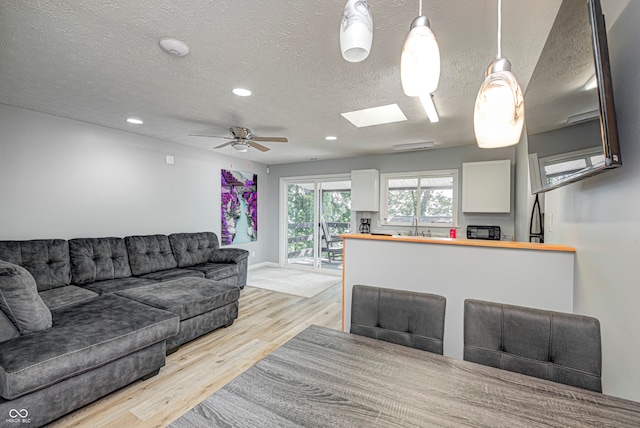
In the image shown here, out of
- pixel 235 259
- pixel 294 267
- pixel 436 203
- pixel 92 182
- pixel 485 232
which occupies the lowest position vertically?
pixel 294 267

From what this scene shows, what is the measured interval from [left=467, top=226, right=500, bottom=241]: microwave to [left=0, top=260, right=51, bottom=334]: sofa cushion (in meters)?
5.15

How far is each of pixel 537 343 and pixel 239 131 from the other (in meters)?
3.55

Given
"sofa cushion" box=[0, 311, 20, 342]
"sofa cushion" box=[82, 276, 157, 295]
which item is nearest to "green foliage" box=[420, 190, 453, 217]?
"sofa cushion" box=[82, 276, 157, 295]

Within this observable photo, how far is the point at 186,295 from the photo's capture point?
113 inches

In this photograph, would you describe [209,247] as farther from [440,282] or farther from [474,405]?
[474,405]

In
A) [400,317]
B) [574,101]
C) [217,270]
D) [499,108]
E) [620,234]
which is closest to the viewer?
[499,108]

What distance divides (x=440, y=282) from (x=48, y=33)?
3.23 meters

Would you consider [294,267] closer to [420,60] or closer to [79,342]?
→ [79,342]

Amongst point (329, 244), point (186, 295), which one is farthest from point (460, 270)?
point (329, 244)

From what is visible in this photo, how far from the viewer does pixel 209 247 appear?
188 inches

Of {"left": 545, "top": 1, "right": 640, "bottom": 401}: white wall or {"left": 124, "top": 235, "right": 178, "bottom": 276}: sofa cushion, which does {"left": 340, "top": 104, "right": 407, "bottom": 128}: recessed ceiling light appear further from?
{"left": 124, "top": 235, "right": 178, "bottom": 276}: sofa cushion

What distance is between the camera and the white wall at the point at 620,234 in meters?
0.99

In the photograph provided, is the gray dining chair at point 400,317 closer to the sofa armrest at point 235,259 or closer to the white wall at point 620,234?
the white wall at point 620,234

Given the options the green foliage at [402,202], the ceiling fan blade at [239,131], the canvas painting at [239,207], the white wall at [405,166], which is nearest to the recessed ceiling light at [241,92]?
the ceiling fan blade at [239,131]
